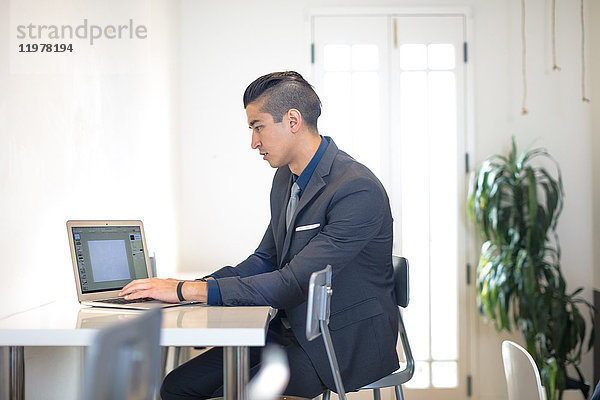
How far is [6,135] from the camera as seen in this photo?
216cm

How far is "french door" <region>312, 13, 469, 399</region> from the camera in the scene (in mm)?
4562

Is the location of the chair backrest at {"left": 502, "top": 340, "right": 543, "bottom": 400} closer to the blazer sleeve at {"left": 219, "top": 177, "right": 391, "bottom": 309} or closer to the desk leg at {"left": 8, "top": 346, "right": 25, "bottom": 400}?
the blazer sleeve at {"left": 219, "top": 177, "right": 391, "bottom": 309}

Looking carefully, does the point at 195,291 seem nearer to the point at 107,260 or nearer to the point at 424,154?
the point at 107,260

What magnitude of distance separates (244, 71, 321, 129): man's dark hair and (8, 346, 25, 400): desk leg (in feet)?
3.53

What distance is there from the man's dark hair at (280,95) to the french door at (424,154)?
7.08 feet

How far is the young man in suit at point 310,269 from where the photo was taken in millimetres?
2074

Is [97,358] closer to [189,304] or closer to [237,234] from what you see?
[189,304]

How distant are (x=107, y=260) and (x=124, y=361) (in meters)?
1.24

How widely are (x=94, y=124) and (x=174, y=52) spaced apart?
1.56m

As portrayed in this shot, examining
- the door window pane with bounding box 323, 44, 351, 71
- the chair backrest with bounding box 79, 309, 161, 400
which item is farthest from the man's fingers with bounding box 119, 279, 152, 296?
the door window pane with bounding box 323, 44, 351, 71

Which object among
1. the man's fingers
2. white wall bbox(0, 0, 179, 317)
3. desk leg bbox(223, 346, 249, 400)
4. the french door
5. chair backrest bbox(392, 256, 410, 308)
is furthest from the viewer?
the french door

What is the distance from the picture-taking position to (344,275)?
88.8 inches

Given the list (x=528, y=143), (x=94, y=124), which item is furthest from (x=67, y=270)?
(x=528, y=143)

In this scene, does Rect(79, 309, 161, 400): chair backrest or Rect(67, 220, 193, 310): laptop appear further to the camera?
Rect(67, 220, 193, 310): laptop
